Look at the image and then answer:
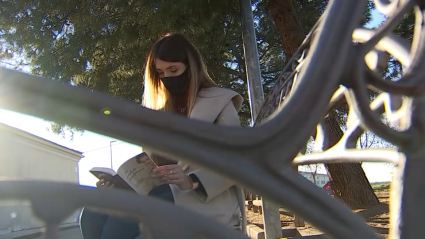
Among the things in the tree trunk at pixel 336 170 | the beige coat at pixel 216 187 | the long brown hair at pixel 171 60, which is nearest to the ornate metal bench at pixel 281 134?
the beige coat at pixel 216 187

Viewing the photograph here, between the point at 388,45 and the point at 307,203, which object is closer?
the point at 307,203

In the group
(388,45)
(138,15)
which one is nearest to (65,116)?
(388,45)

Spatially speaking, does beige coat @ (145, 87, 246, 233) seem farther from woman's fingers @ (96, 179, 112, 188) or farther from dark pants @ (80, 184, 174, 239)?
woman's fingers @ (96, 179, 112, 188)

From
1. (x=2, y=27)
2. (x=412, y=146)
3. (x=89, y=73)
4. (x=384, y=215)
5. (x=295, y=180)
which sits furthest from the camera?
(x=89, y=73)

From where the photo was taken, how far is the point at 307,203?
2.42 ft

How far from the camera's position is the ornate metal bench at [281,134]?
0.60m

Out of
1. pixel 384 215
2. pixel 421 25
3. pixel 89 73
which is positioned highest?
pixel 89 73

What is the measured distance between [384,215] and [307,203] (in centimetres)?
424

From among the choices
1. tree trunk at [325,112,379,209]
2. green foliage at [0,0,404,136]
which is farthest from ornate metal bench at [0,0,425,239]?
tree trunk at [325,112,379,209]

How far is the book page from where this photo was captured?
1412mm

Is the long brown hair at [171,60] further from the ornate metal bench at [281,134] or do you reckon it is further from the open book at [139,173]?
the ornate metal bench at [281,134]

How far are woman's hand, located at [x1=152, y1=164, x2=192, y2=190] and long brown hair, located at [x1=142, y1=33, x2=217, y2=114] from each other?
11.6 inches

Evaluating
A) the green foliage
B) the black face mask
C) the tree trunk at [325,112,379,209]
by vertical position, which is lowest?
the tree trunk at [325,112,379,209]

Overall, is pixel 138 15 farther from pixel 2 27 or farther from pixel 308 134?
pixel 308 134
